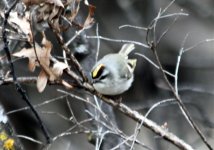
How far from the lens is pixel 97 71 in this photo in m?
3.70

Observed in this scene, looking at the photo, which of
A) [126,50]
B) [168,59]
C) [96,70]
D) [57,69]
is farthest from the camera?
[168,59]

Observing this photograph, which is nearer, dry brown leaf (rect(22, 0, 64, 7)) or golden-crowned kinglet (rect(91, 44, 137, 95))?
dry brown leaf (rect(22, 0, 64, 7))

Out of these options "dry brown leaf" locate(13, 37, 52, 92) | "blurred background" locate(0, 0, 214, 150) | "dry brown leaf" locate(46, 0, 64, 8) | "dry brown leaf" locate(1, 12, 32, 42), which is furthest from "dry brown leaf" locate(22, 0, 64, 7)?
"blurred background" locate(0, 0, 214, 150)

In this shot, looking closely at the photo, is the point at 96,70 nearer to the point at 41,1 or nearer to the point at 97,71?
the point at 97,71

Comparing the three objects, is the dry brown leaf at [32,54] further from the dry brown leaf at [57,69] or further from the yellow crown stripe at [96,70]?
the yellow crown stripe at [96,70]

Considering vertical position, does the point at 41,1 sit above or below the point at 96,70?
above

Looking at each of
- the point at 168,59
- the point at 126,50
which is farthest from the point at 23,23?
the point at 168,59

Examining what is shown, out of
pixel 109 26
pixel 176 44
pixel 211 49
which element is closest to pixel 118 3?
pixel 109 26

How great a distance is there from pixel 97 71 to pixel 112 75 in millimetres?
210

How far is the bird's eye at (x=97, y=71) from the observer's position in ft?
12.0

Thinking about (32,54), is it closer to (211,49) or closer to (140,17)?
(140,17)

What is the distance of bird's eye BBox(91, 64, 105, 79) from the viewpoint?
12.0 feet

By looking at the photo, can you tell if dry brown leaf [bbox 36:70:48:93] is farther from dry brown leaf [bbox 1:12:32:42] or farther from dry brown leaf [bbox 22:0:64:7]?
dry brown leaf [bbox 22:0:64:7]

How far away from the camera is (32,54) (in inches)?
112
